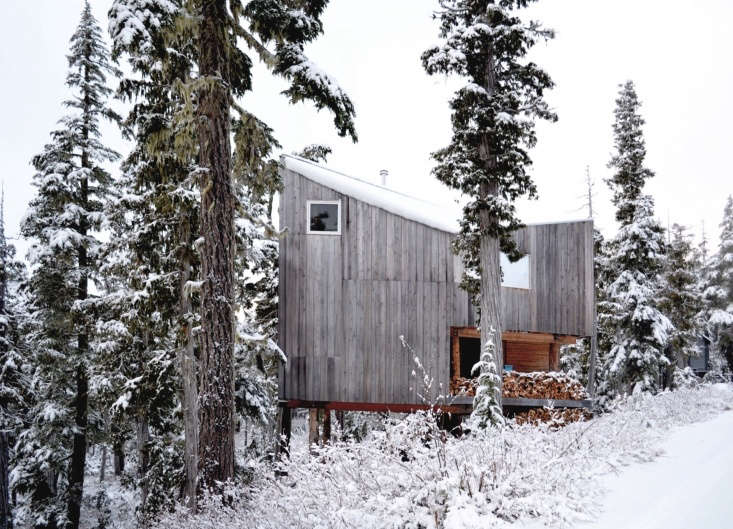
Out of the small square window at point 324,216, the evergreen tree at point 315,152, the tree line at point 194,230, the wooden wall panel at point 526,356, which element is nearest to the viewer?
the tree line at point 194,230

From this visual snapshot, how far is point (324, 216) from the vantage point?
16.9 m

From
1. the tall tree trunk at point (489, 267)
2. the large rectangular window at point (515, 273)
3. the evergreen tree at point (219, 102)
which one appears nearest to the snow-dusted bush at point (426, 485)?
the evergreen tree at point (219, 102)

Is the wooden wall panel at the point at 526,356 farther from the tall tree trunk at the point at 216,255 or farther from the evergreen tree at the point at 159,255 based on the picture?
the tall tree trunk at the point at 216,255

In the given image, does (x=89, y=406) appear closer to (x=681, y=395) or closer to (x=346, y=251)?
A: (x=346, y=251)

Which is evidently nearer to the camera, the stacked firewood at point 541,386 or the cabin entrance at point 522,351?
the stacked firewood at point 541,386

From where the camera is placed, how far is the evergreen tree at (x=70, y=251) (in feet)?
59.2

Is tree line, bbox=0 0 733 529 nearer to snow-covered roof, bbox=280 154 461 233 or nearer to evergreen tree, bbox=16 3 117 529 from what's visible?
evergreen tree, bbox=16 3 117 529

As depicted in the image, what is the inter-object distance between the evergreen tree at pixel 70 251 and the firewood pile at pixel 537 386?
38.9 feet

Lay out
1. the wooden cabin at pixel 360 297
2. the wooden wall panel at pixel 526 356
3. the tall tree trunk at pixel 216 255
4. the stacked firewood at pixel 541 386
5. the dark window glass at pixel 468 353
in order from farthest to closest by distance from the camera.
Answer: the wooden wall panel at pixel 526 356 < the dark window glass at pixel 468 353 < the stacked firewood at pixel 541 386 < the wooden cabin at pixel 360 297 < the tall tree trunk at pixel 216 255

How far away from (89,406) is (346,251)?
11151 mm

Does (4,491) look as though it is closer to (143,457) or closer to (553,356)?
(143,457)

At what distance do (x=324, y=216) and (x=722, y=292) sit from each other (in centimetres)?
2834

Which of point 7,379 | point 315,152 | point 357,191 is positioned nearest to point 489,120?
point 357,191

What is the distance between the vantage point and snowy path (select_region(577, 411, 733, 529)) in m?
5.24
